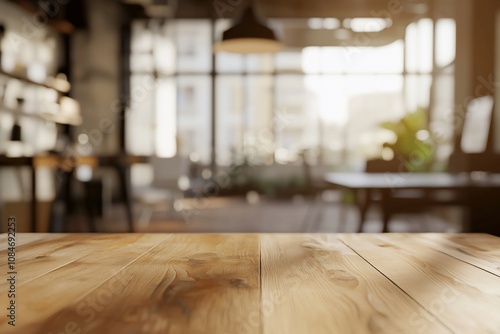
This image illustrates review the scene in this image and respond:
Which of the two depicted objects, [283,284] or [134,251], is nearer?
[283,284]

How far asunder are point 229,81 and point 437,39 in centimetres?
389

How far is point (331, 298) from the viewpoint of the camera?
25.6 inches

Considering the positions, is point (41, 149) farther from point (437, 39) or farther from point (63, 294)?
point (437, 39)

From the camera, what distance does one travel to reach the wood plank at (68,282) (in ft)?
1.92

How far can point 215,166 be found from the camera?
9352mm

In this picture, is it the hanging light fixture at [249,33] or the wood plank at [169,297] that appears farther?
the hanging light fixture at [249,33]

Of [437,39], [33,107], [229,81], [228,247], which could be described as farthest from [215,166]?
[228,247]

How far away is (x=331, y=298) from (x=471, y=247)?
53 centimetres

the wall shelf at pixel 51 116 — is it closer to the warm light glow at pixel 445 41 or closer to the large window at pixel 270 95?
the large window at pixel 270 95

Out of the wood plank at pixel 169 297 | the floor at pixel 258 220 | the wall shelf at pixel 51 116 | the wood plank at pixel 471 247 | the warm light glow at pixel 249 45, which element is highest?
the warm light glow at pixel 249 45

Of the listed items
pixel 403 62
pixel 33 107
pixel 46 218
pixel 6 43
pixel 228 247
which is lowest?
pixel 46 218

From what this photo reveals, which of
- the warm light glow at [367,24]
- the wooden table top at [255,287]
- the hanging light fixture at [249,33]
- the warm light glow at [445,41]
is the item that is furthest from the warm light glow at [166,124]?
the wooden table top at [255,287]

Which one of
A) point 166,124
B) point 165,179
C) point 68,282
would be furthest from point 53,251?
point 166,124

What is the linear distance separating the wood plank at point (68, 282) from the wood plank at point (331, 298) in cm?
25
